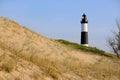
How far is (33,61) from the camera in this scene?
42.7 feet

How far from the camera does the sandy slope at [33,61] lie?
11570 mm

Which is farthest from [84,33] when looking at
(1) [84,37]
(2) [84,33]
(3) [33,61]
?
(3) [33,61]

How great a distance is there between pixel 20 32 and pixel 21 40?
159cm

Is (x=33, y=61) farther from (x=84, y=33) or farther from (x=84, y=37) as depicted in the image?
(x=84, y=33)

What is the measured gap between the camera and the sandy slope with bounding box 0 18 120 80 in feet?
38.0

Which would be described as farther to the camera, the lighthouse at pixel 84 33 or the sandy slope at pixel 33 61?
the lighthouse at pixel 84 33

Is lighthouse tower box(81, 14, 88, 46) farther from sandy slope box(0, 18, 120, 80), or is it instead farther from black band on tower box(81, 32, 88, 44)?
sandy slope box(0, 18, 120, 80)

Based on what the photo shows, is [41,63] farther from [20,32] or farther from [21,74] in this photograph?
[20,32]

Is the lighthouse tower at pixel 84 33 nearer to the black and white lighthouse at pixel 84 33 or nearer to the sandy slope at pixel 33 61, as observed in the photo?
the black and white lighthouse at pixel 84 33

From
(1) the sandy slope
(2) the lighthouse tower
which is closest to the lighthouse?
(2) the lighthouse tower

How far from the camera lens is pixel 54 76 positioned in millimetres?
12367

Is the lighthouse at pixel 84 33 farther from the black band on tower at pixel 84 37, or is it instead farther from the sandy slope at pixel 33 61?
the sandy slope at pixel 33 61

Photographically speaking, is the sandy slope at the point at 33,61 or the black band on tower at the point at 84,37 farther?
the black band on tower at the point at 84,37

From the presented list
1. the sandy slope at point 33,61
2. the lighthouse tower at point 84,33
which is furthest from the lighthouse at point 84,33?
the sandy slope at point 33,61
